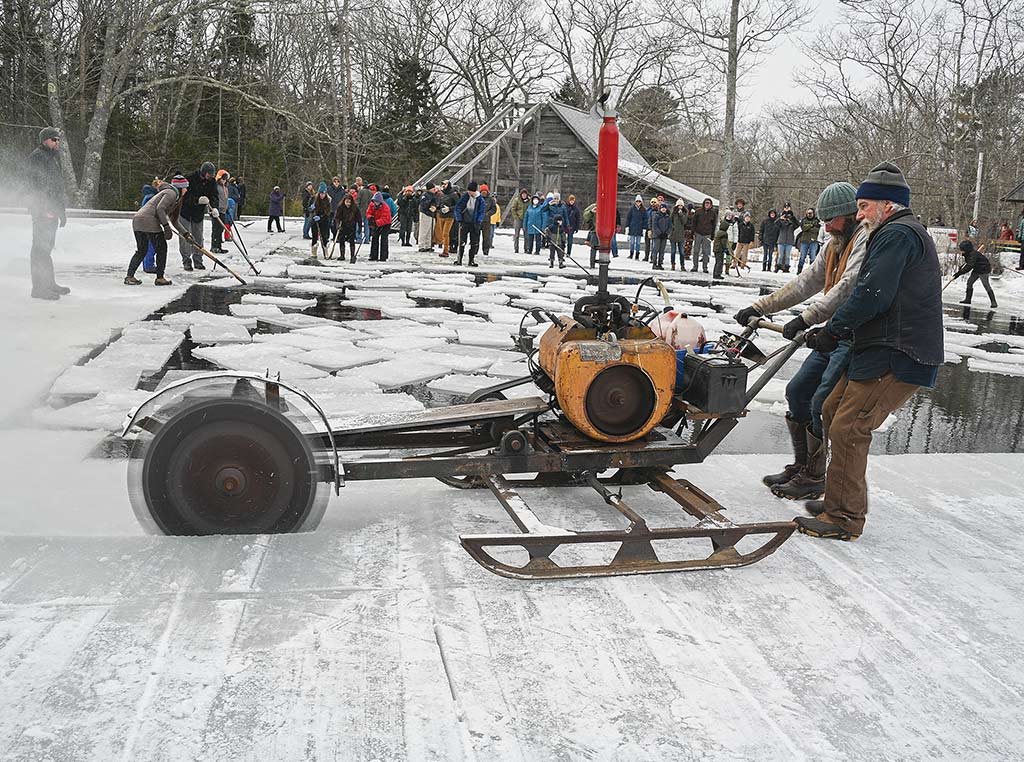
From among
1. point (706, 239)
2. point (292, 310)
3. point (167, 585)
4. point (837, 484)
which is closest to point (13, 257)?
point (292, 310)

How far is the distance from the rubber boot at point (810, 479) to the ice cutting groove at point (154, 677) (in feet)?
10.1

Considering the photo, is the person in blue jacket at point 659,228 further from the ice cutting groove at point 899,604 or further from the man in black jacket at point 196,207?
the ice cutting groove at point 899,604

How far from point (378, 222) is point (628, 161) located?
1846 cm

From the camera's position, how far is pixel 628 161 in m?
34.9

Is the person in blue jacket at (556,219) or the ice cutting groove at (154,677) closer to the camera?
the ice cutting groove at (154,677)

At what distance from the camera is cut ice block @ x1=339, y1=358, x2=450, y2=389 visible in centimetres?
687

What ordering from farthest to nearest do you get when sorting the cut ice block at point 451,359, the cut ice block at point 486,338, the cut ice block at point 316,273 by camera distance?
the cut ice block at point 316,273 → the cut ice block at point 486,338 → the cut ice block at point 451,359

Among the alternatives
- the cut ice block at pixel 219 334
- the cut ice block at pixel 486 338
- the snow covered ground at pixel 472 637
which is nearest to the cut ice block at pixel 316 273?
the cut ice block at pixel 219 334

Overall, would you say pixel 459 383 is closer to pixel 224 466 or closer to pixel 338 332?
pixel 338 332

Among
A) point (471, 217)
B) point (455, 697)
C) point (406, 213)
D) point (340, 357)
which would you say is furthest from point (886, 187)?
point (406, 213)

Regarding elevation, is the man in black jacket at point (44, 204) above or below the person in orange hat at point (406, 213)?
below

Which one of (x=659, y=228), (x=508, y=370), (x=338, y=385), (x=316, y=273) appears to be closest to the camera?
(x=338, y=385)

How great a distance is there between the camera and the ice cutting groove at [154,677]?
2.26 m

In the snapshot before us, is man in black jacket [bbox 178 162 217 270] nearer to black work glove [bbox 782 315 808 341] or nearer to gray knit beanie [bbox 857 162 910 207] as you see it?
black work glove [bbox 782 315 808 341]
